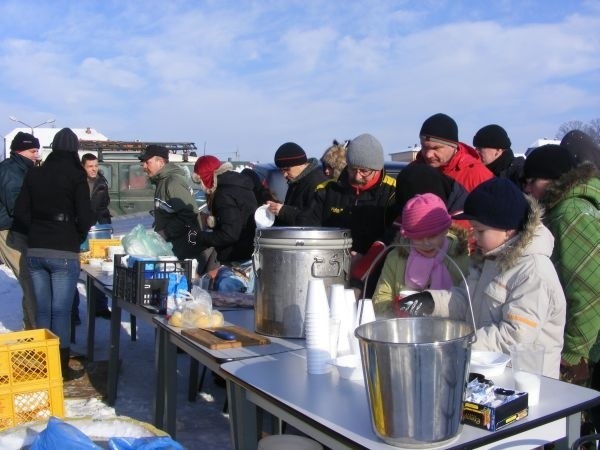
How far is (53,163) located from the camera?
4.52 meters

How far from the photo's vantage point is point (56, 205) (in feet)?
14.7

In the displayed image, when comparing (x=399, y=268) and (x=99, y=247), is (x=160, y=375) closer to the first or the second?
(x=399, y=268)

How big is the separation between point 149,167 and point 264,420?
2.68 m

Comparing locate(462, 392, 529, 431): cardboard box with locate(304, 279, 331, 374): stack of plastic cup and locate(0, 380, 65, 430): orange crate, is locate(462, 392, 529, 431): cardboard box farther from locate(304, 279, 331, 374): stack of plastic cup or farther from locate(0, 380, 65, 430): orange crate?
locate(0, 380, 65, 430): orange crate

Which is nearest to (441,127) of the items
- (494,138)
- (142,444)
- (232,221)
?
(494,138)

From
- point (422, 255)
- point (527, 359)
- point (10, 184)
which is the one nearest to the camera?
point (527, 359)

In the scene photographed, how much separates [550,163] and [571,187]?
203 mm

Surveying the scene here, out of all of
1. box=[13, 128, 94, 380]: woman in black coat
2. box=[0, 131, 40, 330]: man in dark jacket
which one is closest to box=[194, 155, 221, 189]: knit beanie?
box=[13, 128, 94, 380]: woman in black coat

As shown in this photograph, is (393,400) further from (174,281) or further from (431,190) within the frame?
(174,281)

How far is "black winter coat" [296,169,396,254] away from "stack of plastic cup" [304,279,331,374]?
130 cm

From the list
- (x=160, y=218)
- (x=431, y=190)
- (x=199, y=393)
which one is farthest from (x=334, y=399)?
(x=160, y=218)

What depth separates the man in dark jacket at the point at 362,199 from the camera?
3391 millimetres

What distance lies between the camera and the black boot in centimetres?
468

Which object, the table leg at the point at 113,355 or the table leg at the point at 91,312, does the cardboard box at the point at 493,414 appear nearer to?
the table leg at the point at 113,355
